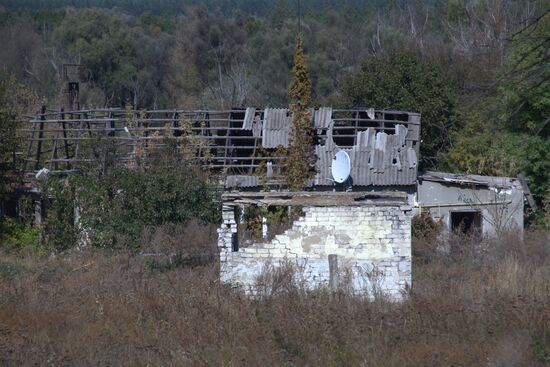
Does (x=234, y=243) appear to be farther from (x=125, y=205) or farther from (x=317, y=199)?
(x=125, y=205)

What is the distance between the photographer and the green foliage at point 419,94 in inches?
1249

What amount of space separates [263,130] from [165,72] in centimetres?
3469

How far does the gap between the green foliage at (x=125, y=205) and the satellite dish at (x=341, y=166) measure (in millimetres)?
4355

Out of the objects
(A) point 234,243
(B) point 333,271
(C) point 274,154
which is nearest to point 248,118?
(C) point 274,154

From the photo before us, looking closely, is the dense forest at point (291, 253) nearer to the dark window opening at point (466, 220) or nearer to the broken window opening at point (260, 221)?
the broken window opening at point (260, 221)

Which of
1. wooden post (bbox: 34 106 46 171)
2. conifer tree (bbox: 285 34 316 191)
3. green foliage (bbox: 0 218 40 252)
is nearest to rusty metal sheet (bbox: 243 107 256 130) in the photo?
conifer tree (bbox: 285 34 316 191)

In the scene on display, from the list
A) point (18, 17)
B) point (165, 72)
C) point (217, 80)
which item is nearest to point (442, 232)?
point (217, 80)

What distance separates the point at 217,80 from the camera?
5519 centimetres

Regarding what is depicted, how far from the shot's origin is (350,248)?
14141 mm

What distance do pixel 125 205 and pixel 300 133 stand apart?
6.56 meters

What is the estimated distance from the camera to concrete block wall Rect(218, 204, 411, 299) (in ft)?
46.0

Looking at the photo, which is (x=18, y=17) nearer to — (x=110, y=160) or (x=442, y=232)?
(x=110, y=160)

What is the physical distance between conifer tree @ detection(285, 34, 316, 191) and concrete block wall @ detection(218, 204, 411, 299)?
931 cm

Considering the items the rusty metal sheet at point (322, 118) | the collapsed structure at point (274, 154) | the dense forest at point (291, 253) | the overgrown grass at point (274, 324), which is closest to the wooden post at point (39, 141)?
the collapsed structure at point (274, 154)
